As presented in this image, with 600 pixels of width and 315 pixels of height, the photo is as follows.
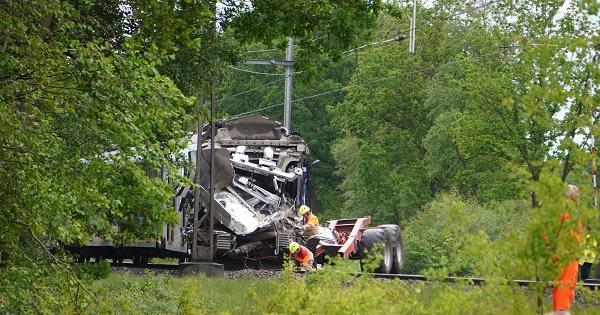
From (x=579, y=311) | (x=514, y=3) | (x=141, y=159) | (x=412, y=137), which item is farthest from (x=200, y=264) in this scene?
(x=412, y=137)

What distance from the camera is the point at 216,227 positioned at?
30.6 m

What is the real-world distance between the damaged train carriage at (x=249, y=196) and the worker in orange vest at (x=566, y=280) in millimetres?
19010

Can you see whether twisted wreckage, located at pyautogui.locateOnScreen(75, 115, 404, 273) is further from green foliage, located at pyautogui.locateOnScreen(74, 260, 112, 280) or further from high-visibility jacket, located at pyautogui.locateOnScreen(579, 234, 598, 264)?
high-visibility jacket, located at pyautogui.locateOnScreen(579, 234, 598, 264)

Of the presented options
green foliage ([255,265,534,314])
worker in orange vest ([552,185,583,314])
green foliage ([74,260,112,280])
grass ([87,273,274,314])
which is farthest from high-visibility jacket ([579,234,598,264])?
green foliage ([74,260,112,280])

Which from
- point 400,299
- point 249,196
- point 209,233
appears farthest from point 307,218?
point 400,299

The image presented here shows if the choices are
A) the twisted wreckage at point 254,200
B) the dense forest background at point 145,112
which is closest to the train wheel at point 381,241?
the twisted wreckage at point 254,200

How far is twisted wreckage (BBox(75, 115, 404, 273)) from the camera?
30.2 meters

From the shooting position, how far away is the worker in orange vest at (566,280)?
8695 millimetres

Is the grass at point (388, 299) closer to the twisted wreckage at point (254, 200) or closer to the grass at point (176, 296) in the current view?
the grass at point (176, 296)

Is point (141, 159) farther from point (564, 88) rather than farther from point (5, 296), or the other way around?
point (564, 88)

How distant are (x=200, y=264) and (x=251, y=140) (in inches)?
177

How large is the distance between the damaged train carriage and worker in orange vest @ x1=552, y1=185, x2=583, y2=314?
19.0 m

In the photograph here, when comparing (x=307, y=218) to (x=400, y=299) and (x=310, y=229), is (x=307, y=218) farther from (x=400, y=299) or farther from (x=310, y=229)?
(x=400, y=299)

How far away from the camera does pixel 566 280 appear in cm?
963
